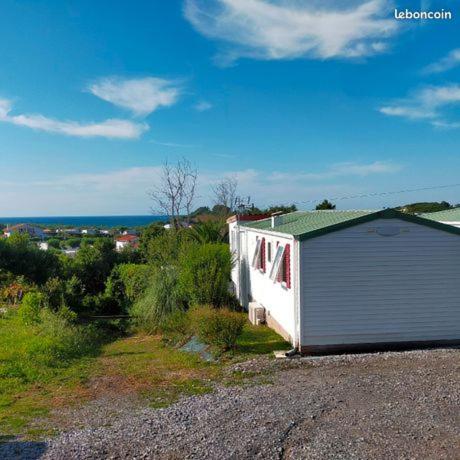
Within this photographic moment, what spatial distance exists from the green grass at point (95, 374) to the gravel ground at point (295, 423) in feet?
2.01

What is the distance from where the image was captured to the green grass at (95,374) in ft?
24.4

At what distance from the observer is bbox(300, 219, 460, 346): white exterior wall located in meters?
9.73

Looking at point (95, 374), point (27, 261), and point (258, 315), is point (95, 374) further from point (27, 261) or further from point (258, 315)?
point (27, 261)

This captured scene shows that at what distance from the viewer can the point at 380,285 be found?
32.4ft

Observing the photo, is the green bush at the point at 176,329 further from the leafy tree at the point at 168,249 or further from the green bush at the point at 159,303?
the leafy tree at the point at 168,249

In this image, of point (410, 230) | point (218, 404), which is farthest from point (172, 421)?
point (410, 230)

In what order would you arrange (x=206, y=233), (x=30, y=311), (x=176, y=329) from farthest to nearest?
(x=206, y=233) → (x=30, y=311) → (x=176, y=329)

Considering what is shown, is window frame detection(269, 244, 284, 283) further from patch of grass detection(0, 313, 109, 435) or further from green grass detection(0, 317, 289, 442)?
patch of grass detection(0, 313, 109, 435)

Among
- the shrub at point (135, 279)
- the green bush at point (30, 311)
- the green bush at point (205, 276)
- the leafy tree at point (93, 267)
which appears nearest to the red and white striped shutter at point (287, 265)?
the green bush at point (205, 276)

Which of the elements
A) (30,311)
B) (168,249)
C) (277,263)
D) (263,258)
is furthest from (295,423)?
(168,249)

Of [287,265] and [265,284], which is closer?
[287,265]

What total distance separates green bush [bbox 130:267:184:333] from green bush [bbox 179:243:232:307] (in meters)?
0.38

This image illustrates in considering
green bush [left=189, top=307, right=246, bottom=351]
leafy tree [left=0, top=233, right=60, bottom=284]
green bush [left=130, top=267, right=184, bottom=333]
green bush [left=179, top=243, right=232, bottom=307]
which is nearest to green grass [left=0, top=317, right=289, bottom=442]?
green bush [left=189, top=307, right=246, bottom=351]

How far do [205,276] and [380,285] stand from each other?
5928 millimetres
